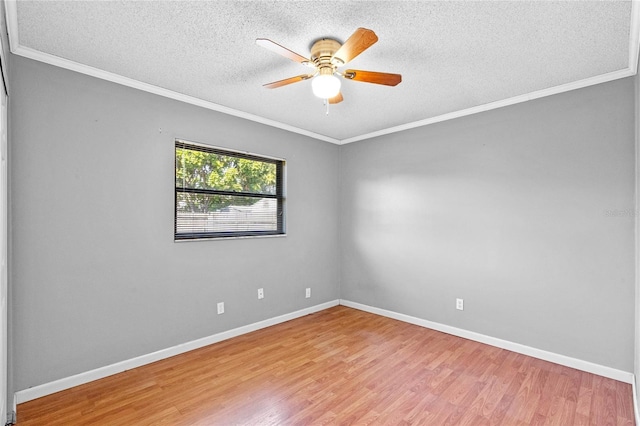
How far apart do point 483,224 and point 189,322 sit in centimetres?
310

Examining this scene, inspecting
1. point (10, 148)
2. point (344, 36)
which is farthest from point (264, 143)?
point (10, 148)

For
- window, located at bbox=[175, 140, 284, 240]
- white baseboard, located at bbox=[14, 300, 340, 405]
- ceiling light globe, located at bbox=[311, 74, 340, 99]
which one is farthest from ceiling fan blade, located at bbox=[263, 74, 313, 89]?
white baseboard, located at bbox=[14, 300, 340, 405]

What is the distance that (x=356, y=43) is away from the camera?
5.97 feet

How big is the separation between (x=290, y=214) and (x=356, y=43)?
8.32 ft

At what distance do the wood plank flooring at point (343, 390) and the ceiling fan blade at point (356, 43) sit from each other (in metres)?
2.29

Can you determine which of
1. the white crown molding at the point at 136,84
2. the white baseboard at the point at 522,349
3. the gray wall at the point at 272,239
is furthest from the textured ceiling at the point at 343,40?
the white baseboard at the point at 522,349

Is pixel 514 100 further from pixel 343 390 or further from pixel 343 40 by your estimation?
pixel 343 390

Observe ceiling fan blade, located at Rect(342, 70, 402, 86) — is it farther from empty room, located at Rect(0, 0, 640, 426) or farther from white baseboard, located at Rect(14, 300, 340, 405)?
white baseboard, located at Rect(14, 300, 340, 405)

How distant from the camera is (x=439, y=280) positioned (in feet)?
12.1

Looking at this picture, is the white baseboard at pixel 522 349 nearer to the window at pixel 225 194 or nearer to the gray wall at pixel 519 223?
the gray wall at pixel 519 223

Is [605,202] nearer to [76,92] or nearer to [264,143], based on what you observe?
[264,143]

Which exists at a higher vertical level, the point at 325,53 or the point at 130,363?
the point at 325,53

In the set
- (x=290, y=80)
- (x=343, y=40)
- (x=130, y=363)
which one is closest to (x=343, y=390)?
(x=130, y=363)

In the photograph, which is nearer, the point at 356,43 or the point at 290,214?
the point at 356,43
